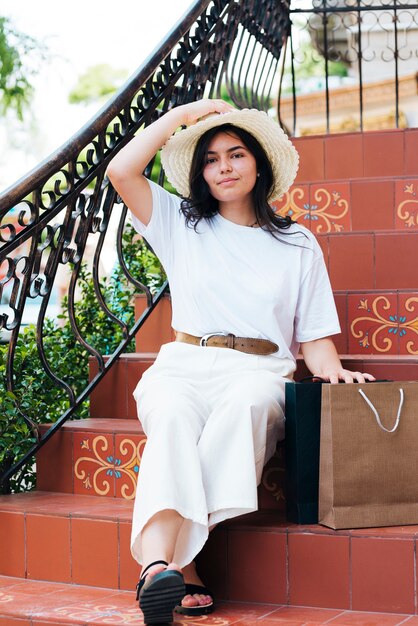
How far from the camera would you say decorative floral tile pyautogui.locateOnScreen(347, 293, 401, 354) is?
3.72m

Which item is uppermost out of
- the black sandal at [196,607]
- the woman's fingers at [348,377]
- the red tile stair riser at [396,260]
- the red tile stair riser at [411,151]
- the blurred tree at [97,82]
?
the blurred tree at [97,82]

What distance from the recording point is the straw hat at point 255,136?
323 centimetres

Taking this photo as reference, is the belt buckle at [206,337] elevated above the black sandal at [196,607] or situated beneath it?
elevated above

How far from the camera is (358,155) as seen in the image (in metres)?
4.75

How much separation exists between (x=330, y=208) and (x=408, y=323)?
0.93 meters

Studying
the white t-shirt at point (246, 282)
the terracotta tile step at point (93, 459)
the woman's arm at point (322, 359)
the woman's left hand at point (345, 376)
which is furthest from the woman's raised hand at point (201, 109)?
the terracotta tile step at point (93, 459)

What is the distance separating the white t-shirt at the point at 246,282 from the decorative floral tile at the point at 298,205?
116 cm

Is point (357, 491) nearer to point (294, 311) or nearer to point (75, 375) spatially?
point (294, 311)

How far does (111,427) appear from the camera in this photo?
3.51m

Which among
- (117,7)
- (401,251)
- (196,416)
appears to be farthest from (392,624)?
(117,7)

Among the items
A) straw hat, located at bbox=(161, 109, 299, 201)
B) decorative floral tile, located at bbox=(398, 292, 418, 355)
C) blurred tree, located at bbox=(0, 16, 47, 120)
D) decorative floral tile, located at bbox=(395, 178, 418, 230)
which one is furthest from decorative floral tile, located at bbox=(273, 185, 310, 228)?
blurred tree, located at bbox=(0, 16, 47, 120)

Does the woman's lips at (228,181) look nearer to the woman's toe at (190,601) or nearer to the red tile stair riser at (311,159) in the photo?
the woman's toe at (190,601)

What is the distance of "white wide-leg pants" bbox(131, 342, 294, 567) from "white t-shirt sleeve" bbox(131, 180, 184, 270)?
520 mm

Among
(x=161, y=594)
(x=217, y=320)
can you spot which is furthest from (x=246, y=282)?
(x=161, y=594)
